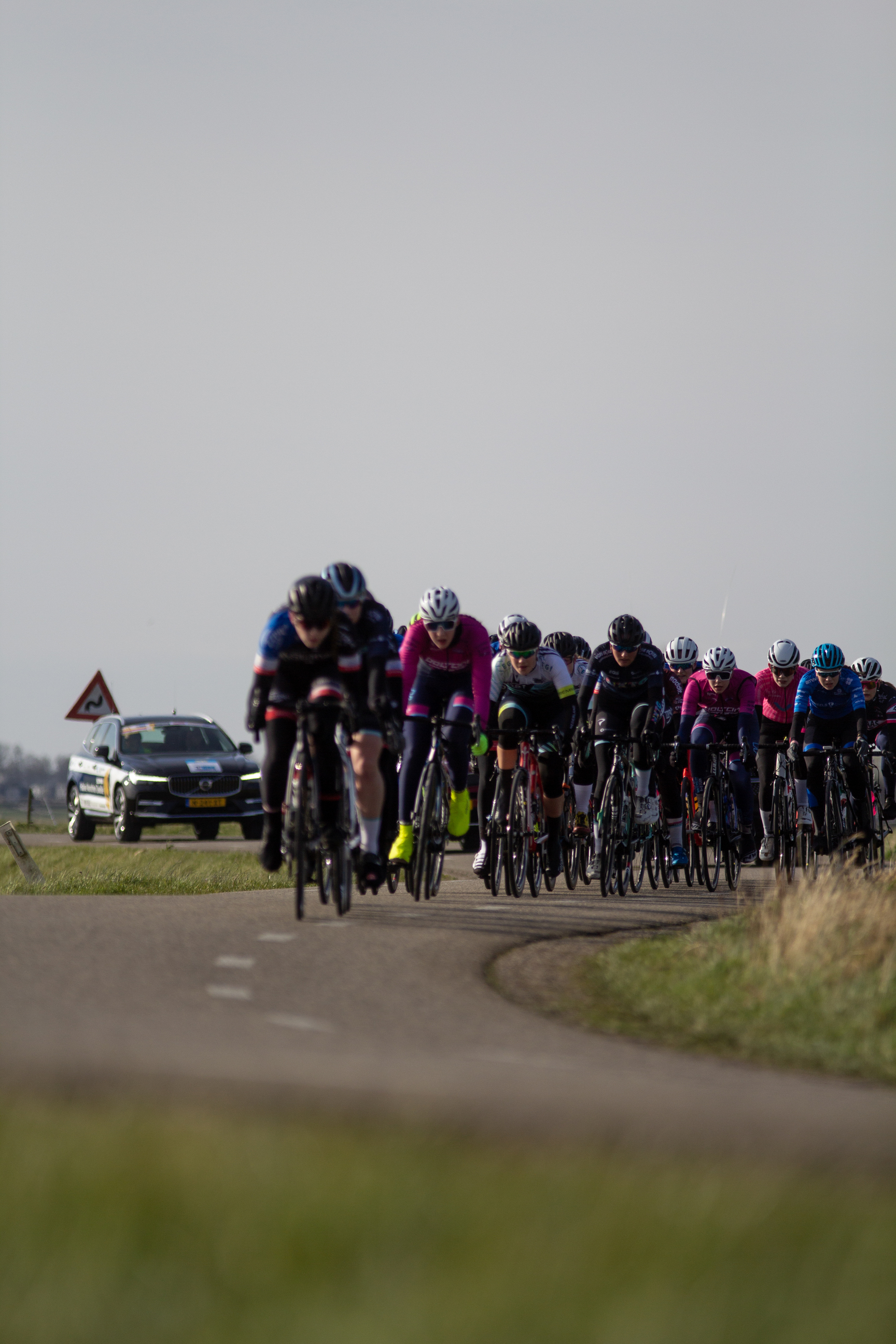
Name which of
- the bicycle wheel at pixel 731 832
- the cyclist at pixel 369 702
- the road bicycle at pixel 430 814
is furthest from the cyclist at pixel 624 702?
the cyclist at pixel 369 702

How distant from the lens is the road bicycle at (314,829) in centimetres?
881

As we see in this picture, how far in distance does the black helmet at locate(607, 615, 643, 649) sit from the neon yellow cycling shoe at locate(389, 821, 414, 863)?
10.5 feet

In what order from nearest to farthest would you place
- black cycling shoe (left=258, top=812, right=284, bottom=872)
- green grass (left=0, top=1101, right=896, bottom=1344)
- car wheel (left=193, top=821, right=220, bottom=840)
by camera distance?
green grass (left=0, top=1101, right=896, bottom=1344)
black cycling shoe (left=258, top=812, right=284, bottom=872)
car wheel (left=193, top=821, right=220, bottom=840)

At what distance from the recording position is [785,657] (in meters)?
15.2

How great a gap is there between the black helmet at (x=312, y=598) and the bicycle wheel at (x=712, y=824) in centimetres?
586

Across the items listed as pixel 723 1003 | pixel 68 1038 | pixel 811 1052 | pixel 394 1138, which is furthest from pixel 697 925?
pixel 394 1138

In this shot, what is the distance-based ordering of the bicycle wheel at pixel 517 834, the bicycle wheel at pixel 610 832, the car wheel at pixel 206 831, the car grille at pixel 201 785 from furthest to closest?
the car wheel at pixel 206 831 < the car grille at pixel 201 785 < the bicycle wheel at pixel 610 832 < the bicycle wheel at pixel 517 834

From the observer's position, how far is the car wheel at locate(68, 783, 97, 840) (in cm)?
2425

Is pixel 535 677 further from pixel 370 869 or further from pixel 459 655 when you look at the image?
pixel 370 869

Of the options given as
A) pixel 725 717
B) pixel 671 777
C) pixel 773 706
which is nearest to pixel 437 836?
pixel 671 777

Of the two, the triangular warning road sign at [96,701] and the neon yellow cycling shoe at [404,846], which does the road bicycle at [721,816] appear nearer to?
the neon yellow cycling shoe at [404,846]

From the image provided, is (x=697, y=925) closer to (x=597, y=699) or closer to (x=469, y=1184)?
(x=597, y=699)

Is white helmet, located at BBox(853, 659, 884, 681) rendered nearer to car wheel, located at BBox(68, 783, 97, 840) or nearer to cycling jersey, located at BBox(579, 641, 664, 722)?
cycling jersey, located at BBox(579, 641, 664, 722)

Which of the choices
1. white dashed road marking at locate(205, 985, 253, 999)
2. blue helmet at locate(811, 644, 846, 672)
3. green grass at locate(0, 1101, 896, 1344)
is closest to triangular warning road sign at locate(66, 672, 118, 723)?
blue helmet at locate(811, 644, 846, 672)
